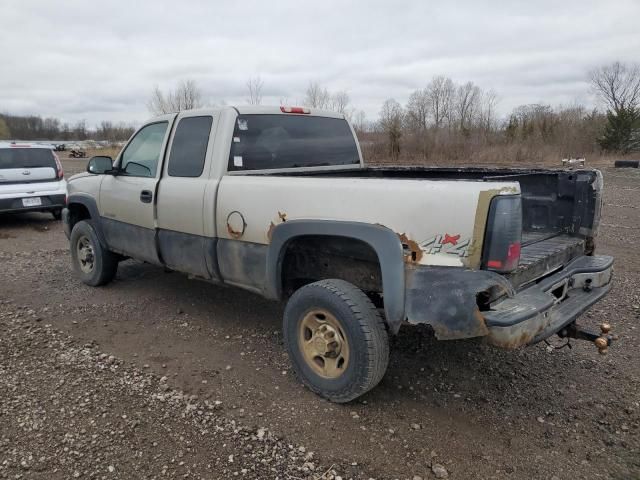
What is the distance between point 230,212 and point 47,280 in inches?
142

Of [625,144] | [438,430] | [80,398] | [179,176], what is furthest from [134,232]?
[625,144]

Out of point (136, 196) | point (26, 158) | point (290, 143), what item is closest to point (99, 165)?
point (136, 196)

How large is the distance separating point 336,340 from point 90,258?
384 centimetres

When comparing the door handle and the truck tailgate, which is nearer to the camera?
the truck tailgate

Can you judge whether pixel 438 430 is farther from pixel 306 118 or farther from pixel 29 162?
pixel 29 162

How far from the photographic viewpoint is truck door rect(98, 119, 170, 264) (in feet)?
15.0

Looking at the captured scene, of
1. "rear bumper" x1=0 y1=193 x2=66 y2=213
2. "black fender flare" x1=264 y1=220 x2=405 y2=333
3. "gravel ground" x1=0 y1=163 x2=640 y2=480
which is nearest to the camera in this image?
"gravel ground" x1=0 y1=163 x2=640 y2=480

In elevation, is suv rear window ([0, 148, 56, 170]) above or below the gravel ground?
above

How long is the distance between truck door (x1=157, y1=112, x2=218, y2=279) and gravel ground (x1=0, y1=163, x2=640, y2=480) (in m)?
0.72

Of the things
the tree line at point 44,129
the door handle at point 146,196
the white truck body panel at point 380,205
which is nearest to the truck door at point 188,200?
the door handle at point 146,196

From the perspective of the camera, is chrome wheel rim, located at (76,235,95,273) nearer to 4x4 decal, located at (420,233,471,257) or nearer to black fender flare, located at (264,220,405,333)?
black fender flare, located at (264,220,405,333)

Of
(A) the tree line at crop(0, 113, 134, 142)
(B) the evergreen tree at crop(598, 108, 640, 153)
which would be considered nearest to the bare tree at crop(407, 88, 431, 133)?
(B) the evergreen tree at crop(598, 108, 640, 153)

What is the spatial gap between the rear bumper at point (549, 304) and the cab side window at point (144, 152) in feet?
10.9

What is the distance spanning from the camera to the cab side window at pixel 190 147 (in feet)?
13.4
